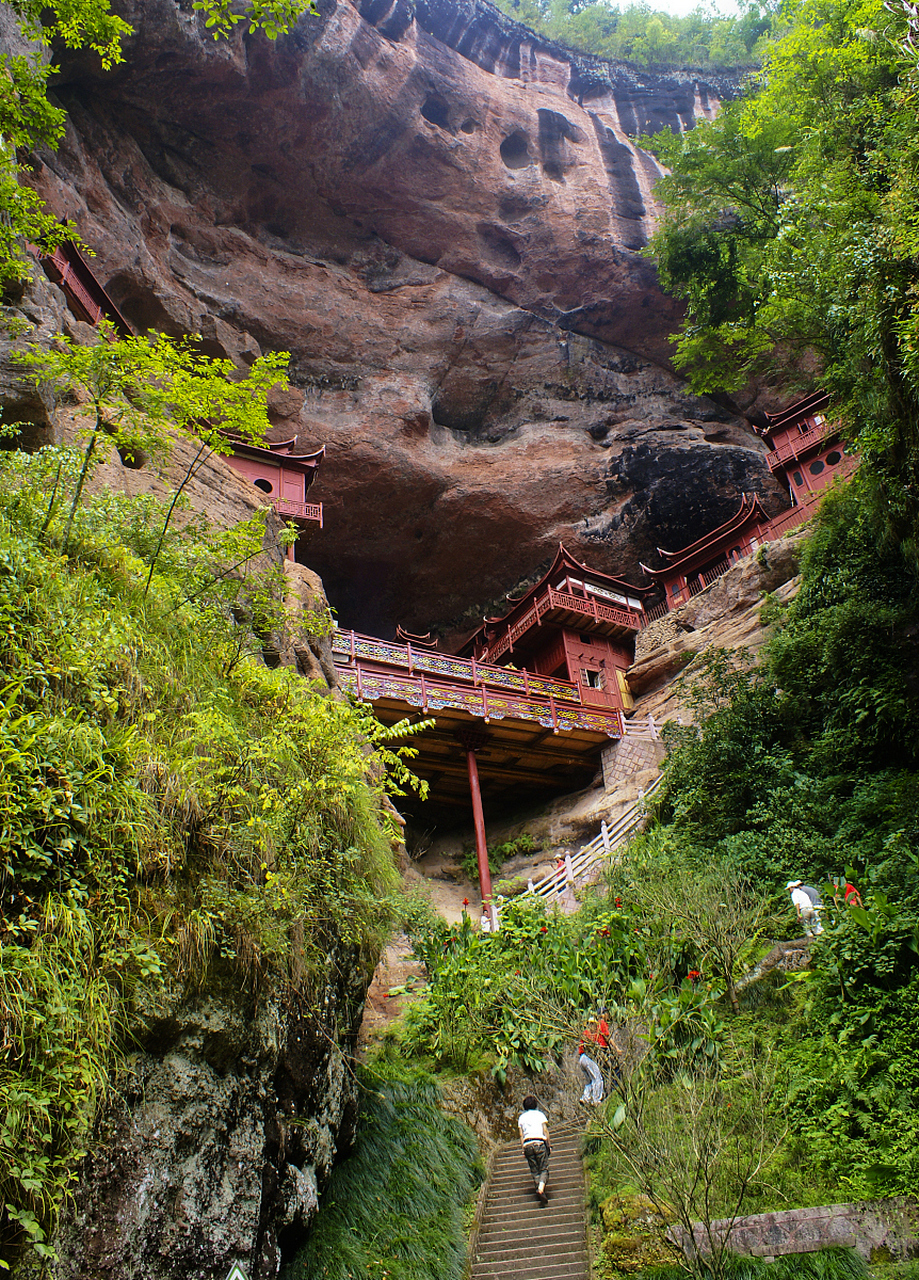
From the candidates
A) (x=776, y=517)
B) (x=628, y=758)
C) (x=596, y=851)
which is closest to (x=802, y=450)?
(x=776, y=517)

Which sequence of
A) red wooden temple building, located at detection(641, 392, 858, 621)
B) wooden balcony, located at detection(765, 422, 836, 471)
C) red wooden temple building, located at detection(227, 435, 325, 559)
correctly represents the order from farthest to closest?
wooden balcony, located at detection(765, 422, 836, 471) < red wooden temple building, located at detection(641, 392, 858, 621) < red wooden temple building, located at detection(227, 435, 325, 559)

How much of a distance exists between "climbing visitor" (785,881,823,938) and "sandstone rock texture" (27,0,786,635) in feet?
60.3

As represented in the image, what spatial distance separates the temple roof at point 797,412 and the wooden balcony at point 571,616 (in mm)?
7599

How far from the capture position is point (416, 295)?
27.8 meters

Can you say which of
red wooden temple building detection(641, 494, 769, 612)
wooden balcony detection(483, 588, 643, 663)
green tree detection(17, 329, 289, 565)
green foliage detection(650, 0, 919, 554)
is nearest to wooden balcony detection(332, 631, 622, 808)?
wooden balcony detection(483, 588, 643, 663)

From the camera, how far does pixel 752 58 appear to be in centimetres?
3675

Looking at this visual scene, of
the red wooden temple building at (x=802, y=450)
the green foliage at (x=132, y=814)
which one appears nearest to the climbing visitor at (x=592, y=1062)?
the green foliage at (x=132, y=814)

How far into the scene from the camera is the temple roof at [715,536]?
952 inches

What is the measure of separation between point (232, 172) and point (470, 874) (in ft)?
79.9

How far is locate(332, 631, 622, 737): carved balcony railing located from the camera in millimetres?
16828

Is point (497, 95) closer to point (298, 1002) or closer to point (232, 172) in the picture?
point (232, 172)

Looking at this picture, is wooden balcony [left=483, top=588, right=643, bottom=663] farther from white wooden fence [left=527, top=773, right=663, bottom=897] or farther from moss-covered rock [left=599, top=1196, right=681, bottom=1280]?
moss-covered rock [left=599, top=1196, right=681, bottom=1280]

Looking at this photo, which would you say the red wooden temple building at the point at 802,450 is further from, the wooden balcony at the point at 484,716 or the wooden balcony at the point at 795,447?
the wooden balcony at the point at 484,716

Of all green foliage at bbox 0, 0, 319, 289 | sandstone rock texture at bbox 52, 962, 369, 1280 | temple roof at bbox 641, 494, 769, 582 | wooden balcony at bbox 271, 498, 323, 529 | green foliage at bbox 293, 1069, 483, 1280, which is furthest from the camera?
temple roof at bbox 641, 494, 769, 582
